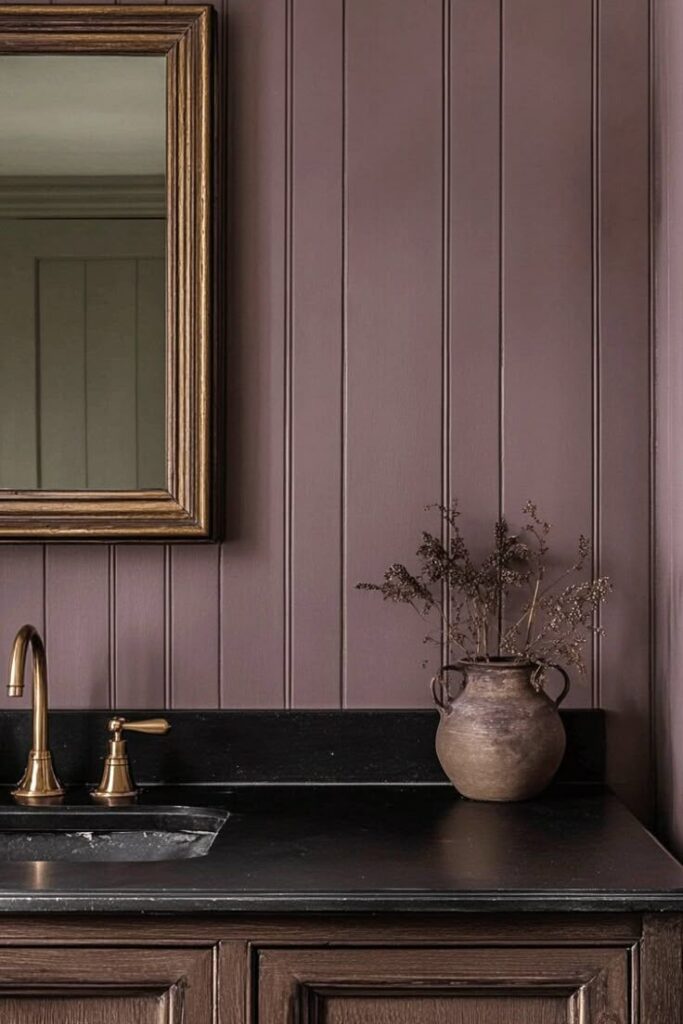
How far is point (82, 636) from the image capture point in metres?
1.86

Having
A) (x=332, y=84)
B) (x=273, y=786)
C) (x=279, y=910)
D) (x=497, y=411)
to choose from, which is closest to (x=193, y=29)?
(x=332, y=84)

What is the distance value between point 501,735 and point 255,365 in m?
0.69

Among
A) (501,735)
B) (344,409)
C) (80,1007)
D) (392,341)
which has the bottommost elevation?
(80,1007)

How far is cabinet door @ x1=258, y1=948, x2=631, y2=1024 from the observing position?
1277mm

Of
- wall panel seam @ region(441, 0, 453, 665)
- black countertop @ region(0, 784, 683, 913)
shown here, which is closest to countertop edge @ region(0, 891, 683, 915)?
black countertop @ region(0, 784, 683, 913)

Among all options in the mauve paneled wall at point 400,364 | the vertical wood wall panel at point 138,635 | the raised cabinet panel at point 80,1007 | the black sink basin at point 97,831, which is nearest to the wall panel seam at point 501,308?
the mauve paneled wall at point 400,364

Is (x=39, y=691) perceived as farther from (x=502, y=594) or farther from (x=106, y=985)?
(x=502, y=594)

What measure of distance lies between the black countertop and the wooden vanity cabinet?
0.04 m

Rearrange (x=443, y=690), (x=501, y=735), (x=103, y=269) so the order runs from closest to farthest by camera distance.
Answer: (x=501, y=735) < (x=443, y=690) < (x=103, y=269)

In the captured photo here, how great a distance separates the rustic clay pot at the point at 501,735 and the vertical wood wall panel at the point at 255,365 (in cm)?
32

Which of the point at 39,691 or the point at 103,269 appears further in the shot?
the point at 103,269

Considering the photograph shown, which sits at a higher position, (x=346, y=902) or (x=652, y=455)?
(x=652, y=455)

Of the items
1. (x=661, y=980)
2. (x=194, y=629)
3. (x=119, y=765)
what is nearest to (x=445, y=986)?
(x=661, y=980)

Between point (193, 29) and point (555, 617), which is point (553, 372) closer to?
point (555, 617)
